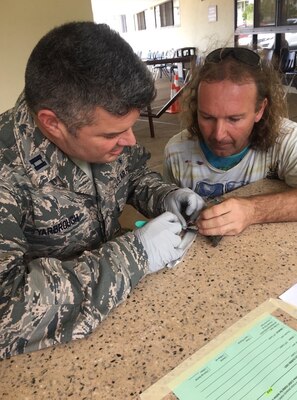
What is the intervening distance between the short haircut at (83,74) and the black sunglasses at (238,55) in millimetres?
652

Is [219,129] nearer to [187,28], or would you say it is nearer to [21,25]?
[21,25]

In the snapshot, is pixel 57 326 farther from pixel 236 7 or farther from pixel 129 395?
pixel 236 7

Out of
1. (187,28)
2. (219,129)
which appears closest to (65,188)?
(219,129)

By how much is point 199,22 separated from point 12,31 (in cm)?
687

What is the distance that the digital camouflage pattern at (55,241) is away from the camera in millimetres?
668

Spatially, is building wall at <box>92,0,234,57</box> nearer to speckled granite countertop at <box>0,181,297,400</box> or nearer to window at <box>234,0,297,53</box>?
window at <box>234,0,297,53</box>

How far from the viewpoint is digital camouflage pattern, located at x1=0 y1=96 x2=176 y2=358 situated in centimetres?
67

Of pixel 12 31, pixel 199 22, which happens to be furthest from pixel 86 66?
pixel 199 22

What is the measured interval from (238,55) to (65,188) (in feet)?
2.70

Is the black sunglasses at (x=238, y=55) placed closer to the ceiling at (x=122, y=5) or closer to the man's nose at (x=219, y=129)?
the man's nose at (x=219, y=129)

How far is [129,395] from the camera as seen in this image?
0.58 metres

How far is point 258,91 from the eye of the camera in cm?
131

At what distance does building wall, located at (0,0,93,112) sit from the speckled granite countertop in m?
3.03

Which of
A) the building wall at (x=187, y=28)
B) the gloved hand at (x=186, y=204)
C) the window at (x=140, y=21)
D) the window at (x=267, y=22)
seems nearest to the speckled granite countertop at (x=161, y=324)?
the gloved hand at (x=186, y=204)
